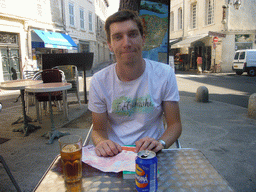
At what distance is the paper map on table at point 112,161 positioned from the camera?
1.15m

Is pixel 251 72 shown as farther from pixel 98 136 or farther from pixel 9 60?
pixel 98 136

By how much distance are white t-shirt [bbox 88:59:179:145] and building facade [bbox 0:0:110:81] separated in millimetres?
9567

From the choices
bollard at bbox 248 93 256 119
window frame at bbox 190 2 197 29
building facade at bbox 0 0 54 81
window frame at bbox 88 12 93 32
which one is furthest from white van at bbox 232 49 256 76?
window frame at bbox 88 12 93 32

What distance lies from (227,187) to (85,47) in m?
26.9

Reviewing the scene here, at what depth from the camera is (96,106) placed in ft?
5.87

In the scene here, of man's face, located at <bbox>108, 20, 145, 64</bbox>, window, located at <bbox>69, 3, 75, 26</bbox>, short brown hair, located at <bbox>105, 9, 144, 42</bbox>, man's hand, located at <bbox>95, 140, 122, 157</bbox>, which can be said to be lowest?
man's hand, located at <bbox>95, 140, 122, 157</bbox>

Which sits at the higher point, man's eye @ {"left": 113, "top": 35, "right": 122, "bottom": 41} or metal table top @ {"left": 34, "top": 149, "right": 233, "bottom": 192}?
man's eye @ {"left": 113, "top": 35, "right": 122, "bottom": 41}

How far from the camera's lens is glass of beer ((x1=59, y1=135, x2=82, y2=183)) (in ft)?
3.51

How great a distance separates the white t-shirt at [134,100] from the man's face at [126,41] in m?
0.20

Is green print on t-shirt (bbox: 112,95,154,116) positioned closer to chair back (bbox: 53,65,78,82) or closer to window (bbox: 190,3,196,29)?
chair back (bbox: 53,65,78,82)

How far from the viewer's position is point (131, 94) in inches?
69.2

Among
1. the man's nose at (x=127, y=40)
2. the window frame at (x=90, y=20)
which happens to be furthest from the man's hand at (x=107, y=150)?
the window frame at (x=90, y=20)

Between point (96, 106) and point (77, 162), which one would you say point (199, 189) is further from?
point (96, 106)

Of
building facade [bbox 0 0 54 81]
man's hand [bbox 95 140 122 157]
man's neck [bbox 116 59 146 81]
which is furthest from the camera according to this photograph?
building facade [bbox 0 0 54 81]
